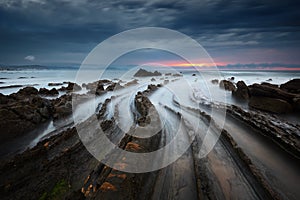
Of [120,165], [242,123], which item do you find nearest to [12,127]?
→ [120,165]

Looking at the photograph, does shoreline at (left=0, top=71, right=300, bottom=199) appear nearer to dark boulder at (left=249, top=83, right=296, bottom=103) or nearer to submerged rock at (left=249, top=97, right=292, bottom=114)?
submerged rock at (left=249, top=97, right=292, bottom=114)

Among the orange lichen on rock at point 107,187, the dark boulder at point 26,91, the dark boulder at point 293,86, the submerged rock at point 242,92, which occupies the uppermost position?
the dark boulder at point 293,86

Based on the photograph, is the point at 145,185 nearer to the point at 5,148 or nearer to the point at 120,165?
the point at 120,165

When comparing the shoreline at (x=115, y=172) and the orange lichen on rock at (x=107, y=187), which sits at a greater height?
the orange lichen on rock at (x=107, y=187)

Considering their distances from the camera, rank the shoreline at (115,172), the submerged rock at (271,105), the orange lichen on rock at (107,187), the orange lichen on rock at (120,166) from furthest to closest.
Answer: the submerged rock at (271,105) < the orange lichen on rock at (120,166) < the shoreline at (115,172) < the orange lichen on rock at (107,187)

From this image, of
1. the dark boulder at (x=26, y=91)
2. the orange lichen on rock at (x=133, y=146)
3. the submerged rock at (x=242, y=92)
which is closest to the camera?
the orange lichen on rock at (x=133, y=146)

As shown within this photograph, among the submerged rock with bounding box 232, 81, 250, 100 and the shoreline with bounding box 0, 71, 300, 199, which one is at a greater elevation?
the submerged rock with bounding box 232, 81, 250, 100

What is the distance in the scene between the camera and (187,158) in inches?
198

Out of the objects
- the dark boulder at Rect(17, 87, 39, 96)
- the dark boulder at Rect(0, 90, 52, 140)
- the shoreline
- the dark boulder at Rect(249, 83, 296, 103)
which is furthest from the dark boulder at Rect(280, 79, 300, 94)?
the dark boulder at Rect(17, 87, 39, 96)

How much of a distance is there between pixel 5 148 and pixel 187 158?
254 inches

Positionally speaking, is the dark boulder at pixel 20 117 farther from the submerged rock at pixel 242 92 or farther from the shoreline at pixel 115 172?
the submerged rock at pixel 242 92

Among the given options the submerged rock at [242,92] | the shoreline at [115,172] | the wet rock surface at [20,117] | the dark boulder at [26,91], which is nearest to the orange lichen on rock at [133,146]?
the shoreline at [115,172]

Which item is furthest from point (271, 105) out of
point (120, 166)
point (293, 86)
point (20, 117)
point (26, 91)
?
point (26, 91)

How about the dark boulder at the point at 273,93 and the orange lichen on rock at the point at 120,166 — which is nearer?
the orange lichen on rock at the point at 120,166
